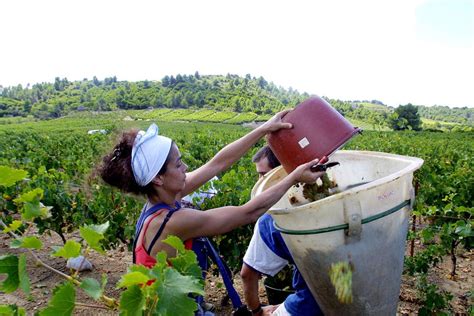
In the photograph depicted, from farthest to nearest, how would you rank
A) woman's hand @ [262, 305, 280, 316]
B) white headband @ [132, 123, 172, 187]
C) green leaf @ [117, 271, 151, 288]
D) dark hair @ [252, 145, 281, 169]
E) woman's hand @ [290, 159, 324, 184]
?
1. dark hair @ [252, 145, 281, 169]
2. woman's hand @ [262, 305, 280, 316]
3. white headband @ [132, 123, 172, 187]
4. woman's hand @ [290, 159, 324, 184]
5. green leaf @ [117, 271, 151, 288]

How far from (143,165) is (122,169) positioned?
12cm

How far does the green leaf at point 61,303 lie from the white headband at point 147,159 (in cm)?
93

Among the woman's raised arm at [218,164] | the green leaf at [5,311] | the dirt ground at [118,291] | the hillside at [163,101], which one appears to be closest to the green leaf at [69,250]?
the green leaf at [5,311]

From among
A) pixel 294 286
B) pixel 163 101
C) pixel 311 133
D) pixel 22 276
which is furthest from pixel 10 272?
pixel 163 101

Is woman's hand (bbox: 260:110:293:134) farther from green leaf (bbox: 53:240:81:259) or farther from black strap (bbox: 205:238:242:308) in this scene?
green leaf (bbox: 53:240:81:259)

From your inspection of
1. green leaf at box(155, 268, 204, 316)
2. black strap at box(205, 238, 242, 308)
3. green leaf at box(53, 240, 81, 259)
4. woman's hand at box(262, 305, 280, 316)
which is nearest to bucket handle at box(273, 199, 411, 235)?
black strap at box(205, 238, 242, 308)

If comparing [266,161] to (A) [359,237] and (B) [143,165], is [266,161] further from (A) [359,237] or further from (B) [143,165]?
(A) [359,237]

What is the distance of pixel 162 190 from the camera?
1.88m

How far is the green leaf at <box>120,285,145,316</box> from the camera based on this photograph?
827mm

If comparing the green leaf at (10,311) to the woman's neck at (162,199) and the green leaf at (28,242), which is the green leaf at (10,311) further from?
the woman's neck at (162,199)

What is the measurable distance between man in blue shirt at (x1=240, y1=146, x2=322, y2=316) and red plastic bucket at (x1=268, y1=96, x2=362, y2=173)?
42 centimetres

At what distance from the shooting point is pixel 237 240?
4.00 meters

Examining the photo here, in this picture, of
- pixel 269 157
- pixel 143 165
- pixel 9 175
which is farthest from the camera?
pixel 269 157

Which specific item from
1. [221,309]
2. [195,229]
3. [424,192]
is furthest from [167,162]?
[424,192]
